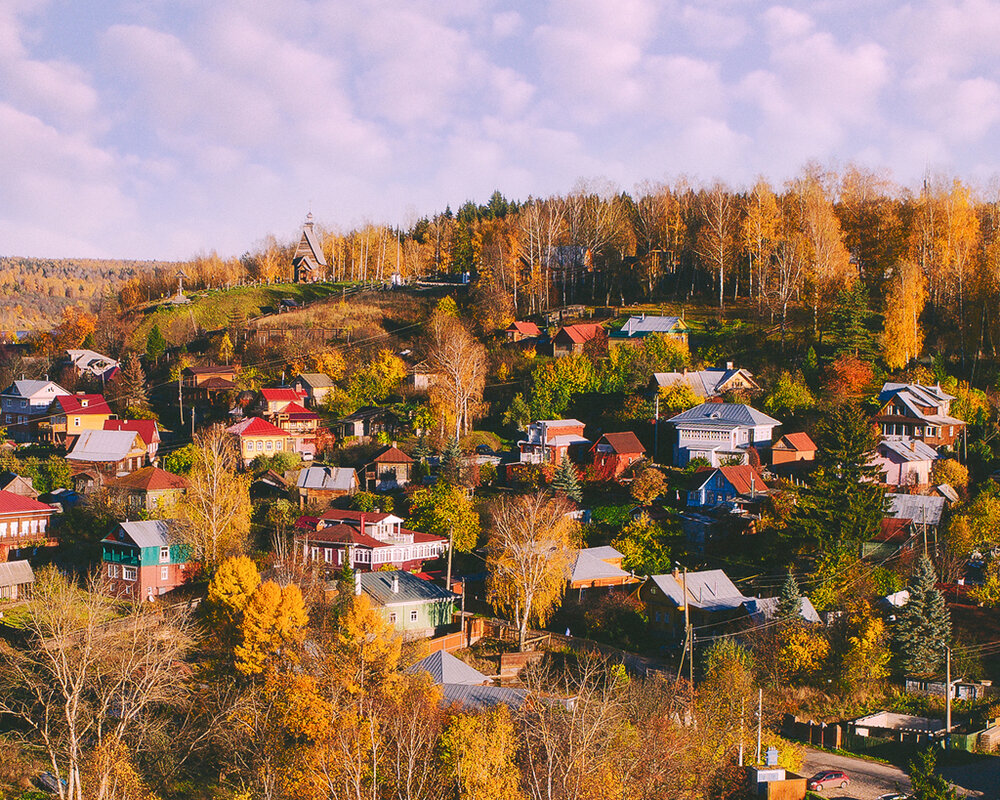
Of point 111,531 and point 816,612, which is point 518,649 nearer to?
point 816,612

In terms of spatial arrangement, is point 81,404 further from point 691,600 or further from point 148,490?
point 691,600

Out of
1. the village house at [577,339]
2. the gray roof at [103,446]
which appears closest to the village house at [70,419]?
the gray roof at [103,446]

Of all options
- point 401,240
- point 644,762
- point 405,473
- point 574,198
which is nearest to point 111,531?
point 405,473

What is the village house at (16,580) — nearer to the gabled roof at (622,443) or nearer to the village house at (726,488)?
the gabled roof at (622,443)

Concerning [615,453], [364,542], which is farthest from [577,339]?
[364,542]

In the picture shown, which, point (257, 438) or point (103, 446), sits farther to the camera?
point (257, 438)

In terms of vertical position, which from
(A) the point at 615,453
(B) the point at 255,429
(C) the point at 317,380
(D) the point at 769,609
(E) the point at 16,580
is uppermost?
(C) the point at 317,380

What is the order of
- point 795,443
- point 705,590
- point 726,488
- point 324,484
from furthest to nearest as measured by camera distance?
point 324,484 < point 795,443 < point 726,488 < point 705,590
